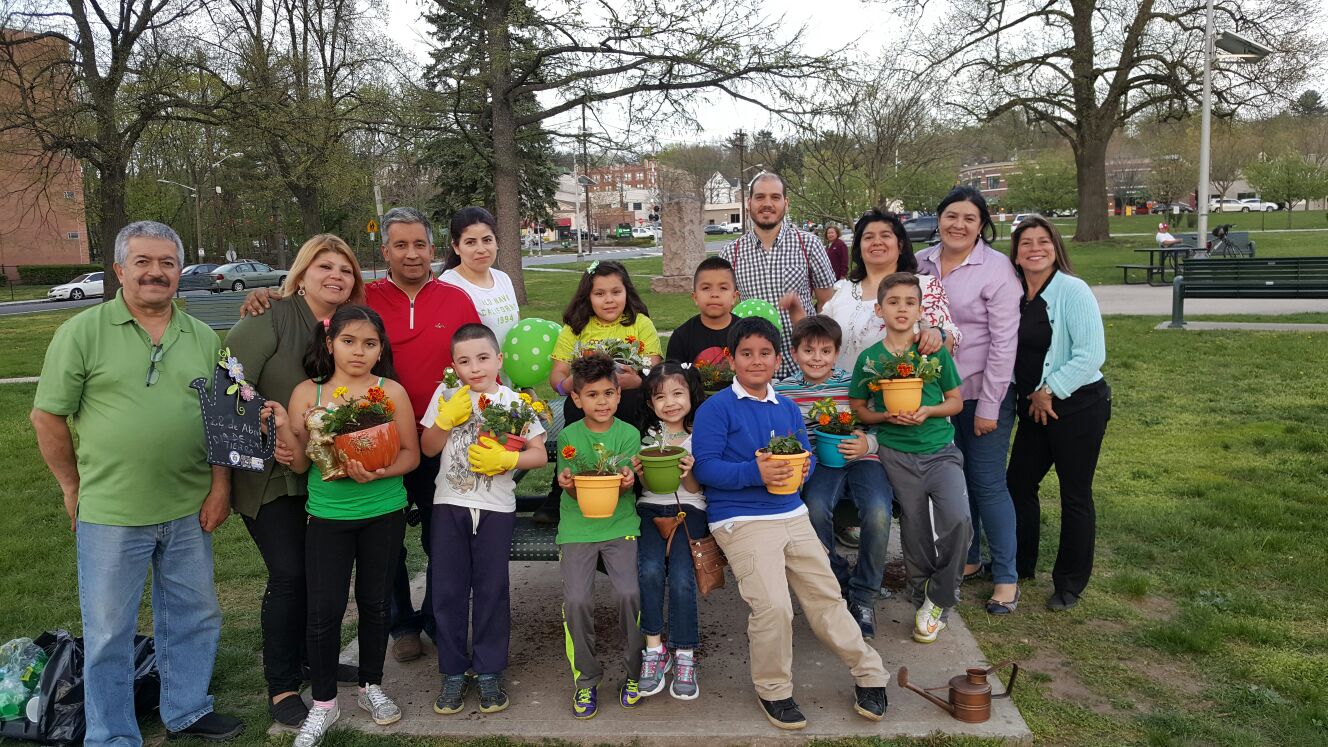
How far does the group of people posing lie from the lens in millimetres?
3148

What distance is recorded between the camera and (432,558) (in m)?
3.53

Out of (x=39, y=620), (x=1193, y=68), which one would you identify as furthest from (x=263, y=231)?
(x=39, y=620)

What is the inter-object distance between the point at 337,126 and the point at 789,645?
1902cm

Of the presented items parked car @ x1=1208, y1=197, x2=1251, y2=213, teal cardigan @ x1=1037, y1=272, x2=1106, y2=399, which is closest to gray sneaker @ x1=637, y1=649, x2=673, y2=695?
teal cardigan @ x1=1037, y1=272, x2=1106, y2=399

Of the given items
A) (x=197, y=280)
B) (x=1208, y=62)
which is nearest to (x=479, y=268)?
(x=1208, y=62)

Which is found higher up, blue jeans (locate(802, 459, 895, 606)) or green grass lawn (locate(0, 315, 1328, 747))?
blue jeans (locate(802, 459, 895, 606))

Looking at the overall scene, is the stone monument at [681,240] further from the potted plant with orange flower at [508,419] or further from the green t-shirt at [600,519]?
the potted plant with orange flower at [508,419]

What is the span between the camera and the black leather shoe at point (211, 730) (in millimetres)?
3371

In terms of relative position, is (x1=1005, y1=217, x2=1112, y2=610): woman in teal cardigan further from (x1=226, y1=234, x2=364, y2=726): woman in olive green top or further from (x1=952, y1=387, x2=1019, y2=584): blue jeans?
(x1=226, y1=234, x2=364, y2=726): woman in olive green top

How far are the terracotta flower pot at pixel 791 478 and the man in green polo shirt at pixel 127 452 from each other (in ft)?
7.02

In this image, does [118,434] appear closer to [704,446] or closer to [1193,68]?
[704,446]

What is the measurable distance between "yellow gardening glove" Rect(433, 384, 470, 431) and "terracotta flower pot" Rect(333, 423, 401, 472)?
0.20 meters

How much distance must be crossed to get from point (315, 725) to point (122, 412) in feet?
4.48

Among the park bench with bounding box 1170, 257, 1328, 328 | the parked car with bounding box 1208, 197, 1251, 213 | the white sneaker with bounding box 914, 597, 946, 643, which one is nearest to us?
the white sneaker with bounding box 914, 597, 946, 643
